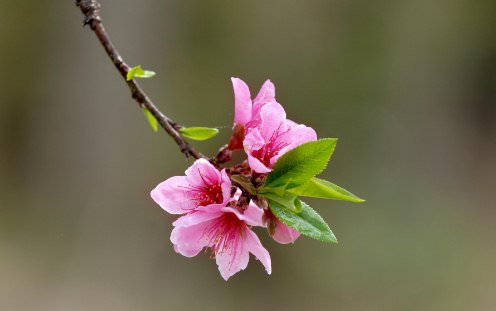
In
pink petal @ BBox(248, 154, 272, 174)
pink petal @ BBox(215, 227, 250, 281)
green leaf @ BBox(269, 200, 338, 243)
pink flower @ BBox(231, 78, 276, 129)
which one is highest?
pink flower @ BBox(231, 78, 276, 129)

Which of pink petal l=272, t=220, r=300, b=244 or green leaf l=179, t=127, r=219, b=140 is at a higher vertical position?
green leaf l=179, t=127, r=219, b=140

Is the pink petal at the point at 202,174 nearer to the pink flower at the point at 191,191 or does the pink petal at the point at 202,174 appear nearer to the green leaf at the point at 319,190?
the pink flower at the point at 191,191

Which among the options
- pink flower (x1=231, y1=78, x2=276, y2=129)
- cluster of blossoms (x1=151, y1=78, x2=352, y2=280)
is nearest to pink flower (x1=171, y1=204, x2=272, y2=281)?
cluster of blossoms (x1=151, y1=78, x2=352, y2=280)

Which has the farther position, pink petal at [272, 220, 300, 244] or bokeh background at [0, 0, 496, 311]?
bokeh background at [0, 0, 496, 311]

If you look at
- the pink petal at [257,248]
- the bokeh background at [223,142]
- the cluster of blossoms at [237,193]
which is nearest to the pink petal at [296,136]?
the cluster of blossoms at [237,193]

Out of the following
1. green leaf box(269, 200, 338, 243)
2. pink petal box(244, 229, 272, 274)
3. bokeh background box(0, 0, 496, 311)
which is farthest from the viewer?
bokeh background box(0, 0, 496, 311)

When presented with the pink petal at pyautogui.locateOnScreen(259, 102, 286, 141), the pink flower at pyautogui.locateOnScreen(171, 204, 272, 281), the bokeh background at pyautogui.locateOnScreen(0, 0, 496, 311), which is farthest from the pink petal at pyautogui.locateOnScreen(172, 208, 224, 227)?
the bokeh background at pyautogui.locateOnScreen(0, 0, 496, 311)

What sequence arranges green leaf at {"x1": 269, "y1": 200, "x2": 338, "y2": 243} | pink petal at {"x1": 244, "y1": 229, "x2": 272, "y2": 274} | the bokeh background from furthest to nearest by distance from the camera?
the bokeh background, pink petal at {"x1": 244, "y1": 229, "x2": 272, "y2": 274}, green leaf at {"x1": 269, "y1": 200, "x2": 338, "y2": 243}

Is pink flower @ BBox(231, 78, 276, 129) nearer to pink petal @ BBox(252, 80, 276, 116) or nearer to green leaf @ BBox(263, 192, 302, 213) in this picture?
pink petal @ BBox(252, 80, 276, 116)

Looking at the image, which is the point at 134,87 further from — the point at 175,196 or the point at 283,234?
the point at 283,234
